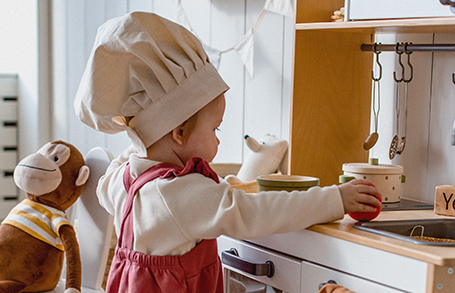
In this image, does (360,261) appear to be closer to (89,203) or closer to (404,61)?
(404,61)

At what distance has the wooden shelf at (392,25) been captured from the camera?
107 centimetres

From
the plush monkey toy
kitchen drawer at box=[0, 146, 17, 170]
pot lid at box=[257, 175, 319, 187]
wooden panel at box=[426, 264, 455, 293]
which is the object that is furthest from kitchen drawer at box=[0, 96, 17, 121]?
wooden panel at box=[426, 264, 455, 293]

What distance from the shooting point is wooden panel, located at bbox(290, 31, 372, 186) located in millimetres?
1337

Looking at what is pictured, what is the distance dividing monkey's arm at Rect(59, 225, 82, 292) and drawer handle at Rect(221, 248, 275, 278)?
554 mm

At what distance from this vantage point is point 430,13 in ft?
3.55

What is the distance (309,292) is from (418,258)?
26 cm

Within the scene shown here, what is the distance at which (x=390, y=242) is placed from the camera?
0.87 metres

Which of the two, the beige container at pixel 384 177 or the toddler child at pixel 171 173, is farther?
the beige container at pixel 384 177

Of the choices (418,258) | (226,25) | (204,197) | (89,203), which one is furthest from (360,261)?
(226,25)

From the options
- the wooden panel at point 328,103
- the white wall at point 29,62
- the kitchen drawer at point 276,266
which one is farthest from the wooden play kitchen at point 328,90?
the white wall at point 29,62

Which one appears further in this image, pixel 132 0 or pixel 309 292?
pixel 132 0

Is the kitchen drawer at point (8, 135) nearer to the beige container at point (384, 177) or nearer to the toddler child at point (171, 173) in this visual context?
the toddler child at point (171, 173)

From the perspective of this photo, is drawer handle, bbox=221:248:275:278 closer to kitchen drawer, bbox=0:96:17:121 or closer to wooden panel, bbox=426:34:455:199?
wooden panel, bbox=426:34:455:199

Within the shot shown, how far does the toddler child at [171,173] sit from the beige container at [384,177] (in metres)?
0.24
